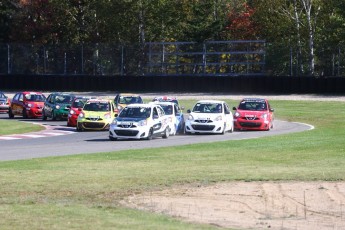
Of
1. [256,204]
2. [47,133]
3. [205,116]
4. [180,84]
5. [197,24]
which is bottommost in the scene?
[47,133]

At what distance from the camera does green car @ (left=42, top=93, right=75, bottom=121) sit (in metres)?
48.4

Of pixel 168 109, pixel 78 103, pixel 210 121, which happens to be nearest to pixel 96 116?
pixel 168 109

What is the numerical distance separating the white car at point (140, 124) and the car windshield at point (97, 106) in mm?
4949

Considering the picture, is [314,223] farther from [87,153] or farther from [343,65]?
[343,65]

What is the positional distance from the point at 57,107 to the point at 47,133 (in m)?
8.94

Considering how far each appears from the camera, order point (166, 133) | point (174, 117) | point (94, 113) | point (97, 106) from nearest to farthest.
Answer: point (166, 133)
point (174, 117)
point (94, 113)
point (97, 106)

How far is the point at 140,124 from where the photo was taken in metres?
35.3

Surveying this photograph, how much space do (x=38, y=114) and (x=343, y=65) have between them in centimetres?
2122

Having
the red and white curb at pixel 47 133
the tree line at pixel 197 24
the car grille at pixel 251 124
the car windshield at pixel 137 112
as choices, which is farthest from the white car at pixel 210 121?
the tree line at pixel 197 24

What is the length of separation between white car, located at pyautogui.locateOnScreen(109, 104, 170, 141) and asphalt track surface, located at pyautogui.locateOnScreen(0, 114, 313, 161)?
1.19ft

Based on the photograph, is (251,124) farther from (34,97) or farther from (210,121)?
(34,97)

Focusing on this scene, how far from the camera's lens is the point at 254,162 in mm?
25656

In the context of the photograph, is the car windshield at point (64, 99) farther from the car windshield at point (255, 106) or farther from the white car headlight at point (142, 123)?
the white car headlight at point (142, 123)

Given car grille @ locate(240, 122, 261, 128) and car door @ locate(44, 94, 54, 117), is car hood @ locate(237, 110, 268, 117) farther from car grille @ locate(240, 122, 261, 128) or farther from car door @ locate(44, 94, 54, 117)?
car door @ locate(44, 94, 54, 117)
